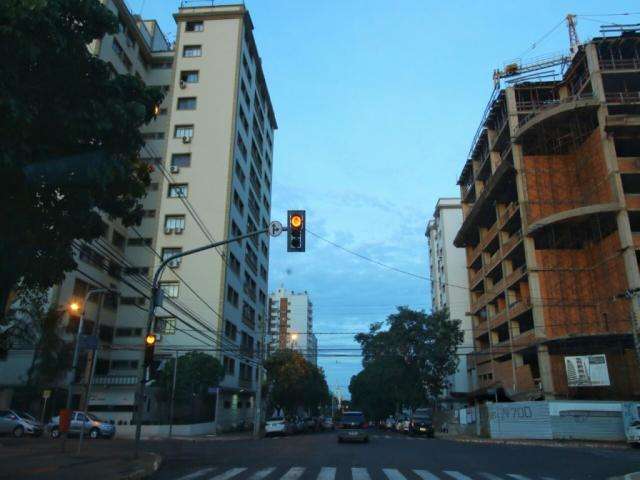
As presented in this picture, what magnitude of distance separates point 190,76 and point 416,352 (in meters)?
35.9

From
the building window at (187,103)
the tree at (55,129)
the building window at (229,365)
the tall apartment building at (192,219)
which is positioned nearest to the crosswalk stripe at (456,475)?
the tree at (55,129)

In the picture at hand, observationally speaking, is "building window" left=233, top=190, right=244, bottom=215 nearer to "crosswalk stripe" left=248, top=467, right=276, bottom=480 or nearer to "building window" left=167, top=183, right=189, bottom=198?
"building window" left=167, top=183, right=189, bottom=198

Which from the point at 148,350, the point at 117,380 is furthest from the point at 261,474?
the point at 117,380

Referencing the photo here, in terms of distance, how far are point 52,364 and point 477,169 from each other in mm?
47048

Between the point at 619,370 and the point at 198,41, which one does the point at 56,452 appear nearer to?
the point at 619,370

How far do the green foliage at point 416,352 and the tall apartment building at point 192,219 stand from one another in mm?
13748

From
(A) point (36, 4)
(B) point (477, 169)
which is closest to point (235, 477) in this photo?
(A) point (36, 4)

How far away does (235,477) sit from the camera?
12836mm

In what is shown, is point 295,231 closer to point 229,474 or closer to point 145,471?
point 229,474

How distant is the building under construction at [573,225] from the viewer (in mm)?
38656

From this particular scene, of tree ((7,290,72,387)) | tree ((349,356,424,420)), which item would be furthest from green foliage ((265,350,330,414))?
tree ((7,290,72,387))

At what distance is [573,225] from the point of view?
42.3 m

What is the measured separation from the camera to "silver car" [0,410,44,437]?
29345 mm

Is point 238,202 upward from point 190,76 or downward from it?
downward
